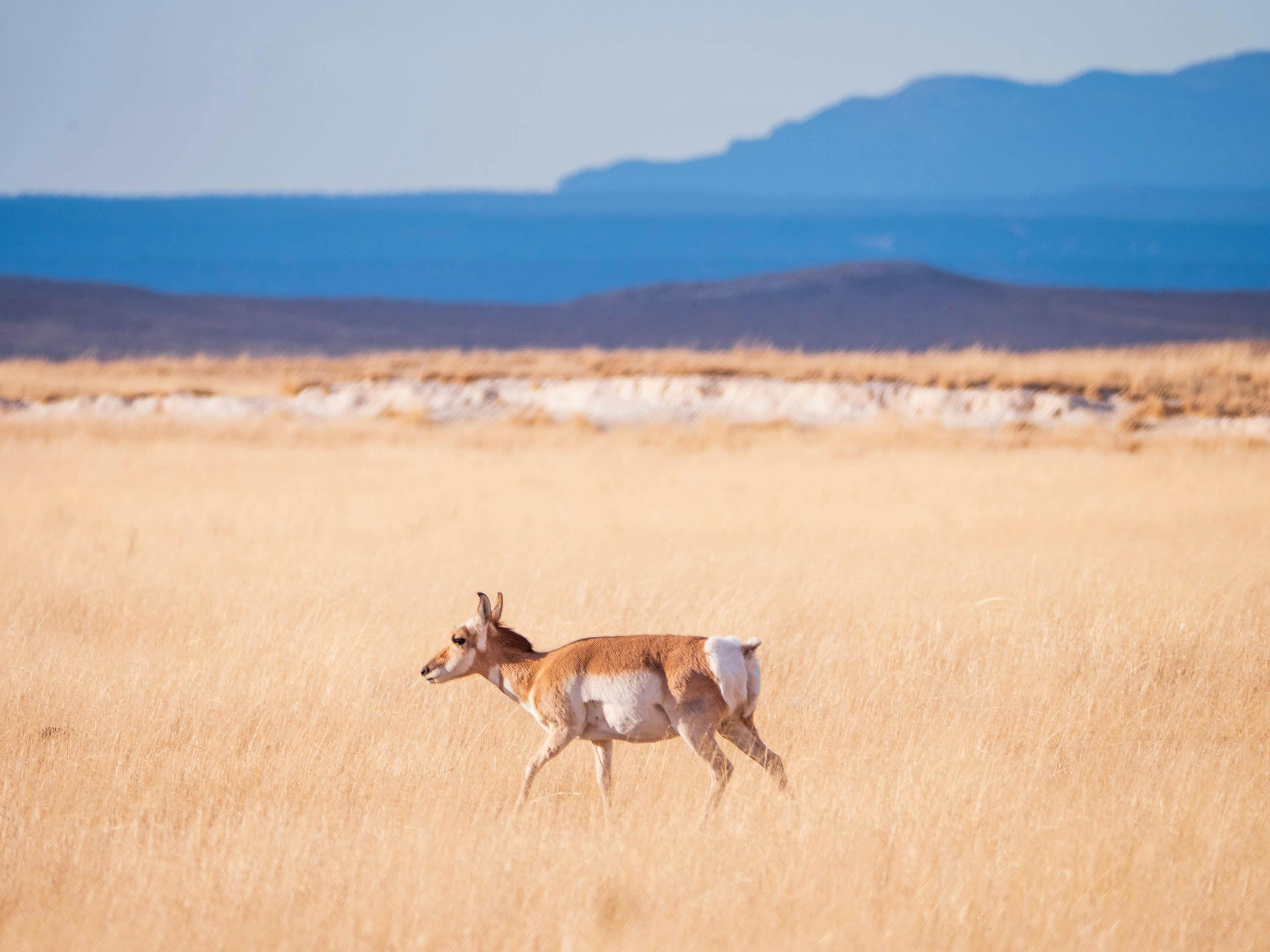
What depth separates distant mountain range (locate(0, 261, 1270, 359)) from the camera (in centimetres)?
6844

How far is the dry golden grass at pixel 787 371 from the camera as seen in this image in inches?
1163

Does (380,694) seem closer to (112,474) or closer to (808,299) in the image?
(112,474)

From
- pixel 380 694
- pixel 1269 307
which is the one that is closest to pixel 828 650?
pixel 380 694

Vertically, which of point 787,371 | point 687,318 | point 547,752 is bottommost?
point 547,752

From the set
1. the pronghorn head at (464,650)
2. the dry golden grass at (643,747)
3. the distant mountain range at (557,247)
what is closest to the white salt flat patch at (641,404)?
the dry golden grass at (643,747)

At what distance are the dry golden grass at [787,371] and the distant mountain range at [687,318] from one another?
2276 centimetres

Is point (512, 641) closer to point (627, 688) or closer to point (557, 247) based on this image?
point (627, 688)

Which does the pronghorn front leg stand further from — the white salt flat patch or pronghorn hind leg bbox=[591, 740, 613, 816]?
the white salt flat patch

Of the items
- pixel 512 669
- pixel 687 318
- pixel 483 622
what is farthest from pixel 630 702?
pixel 687 318

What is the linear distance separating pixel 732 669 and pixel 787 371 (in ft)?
89.8

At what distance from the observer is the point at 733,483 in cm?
2072

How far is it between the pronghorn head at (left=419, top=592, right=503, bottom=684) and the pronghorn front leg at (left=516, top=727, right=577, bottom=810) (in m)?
0.56

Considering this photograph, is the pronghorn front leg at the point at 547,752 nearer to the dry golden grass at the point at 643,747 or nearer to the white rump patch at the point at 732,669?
the dry golden grass at the point at 643,747

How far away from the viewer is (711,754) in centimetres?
575
